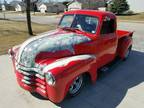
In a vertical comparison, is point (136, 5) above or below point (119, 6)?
above

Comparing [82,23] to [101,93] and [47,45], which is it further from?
[101,93]

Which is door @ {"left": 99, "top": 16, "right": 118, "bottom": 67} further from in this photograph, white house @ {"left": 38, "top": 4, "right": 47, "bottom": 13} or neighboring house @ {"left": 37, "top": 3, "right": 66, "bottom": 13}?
white house @ {"left": 38, "top": 4, "right": 47, "bottom": 13}

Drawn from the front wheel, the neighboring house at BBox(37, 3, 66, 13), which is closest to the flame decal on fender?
the front wheel

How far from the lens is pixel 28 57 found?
471 centimetres

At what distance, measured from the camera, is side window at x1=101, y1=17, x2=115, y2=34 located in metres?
5.93

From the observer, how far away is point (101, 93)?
5.32 metres

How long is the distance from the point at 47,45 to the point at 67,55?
0.54 meters

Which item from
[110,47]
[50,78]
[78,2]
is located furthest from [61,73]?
[78,2]

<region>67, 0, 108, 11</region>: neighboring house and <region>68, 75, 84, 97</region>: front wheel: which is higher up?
<region>67, 0, 108, 11</region>: neighboring house

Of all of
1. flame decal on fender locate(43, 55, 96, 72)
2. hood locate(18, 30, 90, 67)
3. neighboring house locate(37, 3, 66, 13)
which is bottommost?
flame decal on fender locate(43, 55, 96, 72)

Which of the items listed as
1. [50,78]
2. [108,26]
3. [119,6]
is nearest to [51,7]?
[119,6]

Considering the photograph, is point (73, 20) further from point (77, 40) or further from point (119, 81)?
point (119, 81)

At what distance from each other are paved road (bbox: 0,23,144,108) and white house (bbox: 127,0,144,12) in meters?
36.1

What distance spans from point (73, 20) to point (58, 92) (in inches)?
98.4
